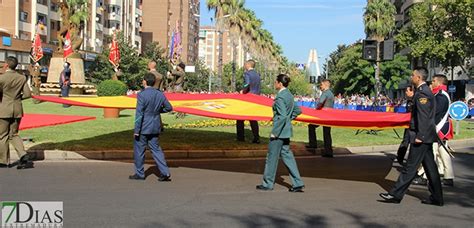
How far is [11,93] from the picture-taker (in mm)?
9859

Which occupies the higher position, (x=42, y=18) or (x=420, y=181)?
(x=42, y=18)

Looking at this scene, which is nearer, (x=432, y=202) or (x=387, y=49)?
(x=432, y=202)

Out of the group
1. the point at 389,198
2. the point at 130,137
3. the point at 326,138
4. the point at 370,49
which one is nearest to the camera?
the point at 389,198

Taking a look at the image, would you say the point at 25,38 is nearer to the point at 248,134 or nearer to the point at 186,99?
the point at 248,134

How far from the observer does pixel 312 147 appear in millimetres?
14359

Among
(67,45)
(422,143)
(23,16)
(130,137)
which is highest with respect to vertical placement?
(23,16)

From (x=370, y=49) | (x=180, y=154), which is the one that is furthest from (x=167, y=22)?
(x=180, y=154)

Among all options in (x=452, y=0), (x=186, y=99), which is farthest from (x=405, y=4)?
(x=186, y=99)

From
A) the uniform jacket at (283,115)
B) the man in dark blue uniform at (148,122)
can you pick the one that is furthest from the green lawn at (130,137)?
the uniform jacket at (283,115)

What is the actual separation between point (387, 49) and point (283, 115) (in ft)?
32.7

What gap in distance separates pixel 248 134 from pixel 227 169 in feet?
19.3

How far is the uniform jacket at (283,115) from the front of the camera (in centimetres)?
845

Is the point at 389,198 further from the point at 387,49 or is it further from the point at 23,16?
the point at 23,16

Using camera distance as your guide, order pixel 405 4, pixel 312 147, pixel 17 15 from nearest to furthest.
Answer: pixel 312 147
pixel 17 15
pixel 405 4
